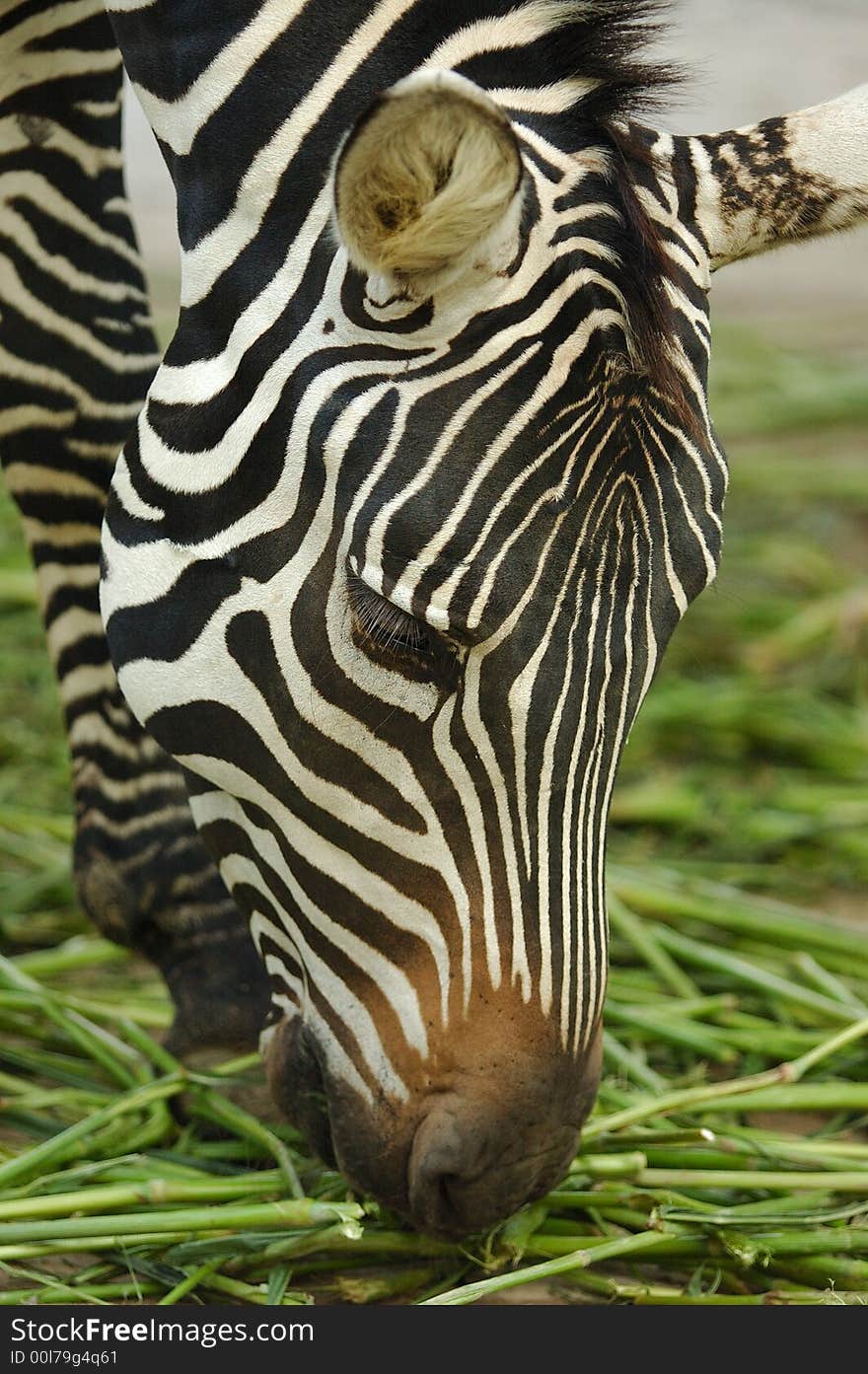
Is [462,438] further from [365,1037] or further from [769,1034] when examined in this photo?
[769,1034]

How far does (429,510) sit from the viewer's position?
2051 mm

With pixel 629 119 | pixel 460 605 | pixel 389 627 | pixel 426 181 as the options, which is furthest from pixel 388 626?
pixel 629 119

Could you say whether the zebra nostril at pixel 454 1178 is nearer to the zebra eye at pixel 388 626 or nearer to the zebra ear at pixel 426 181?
the zebra eye at pixel 388 626

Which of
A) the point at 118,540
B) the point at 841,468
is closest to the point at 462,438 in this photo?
the point at 118,540

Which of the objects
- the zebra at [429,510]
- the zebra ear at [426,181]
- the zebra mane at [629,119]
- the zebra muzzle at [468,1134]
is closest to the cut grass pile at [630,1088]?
the zebra muzzle at [468,1134]

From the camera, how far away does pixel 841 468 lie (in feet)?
25.4

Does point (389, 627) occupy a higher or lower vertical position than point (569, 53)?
lower

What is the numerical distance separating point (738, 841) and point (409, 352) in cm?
298

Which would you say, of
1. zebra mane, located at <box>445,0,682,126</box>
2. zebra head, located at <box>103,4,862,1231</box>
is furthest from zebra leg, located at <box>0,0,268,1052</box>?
zebra mane, located at <box>445,0,682,126</box>

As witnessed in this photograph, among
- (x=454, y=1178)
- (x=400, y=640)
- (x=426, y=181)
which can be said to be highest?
(x=426, y=181)

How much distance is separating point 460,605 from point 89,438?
168cm

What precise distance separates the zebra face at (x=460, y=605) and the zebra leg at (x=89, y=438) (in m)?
1.05

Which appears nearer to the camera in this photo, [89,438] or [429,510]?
[429,510]

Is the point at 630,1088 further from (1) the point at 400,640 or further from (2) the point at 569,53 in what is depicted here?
(2) the point at 569,53
